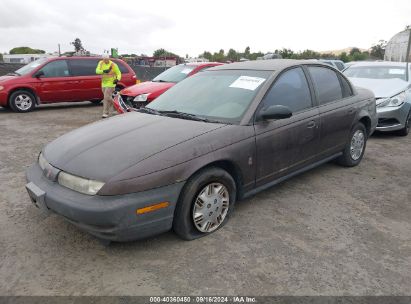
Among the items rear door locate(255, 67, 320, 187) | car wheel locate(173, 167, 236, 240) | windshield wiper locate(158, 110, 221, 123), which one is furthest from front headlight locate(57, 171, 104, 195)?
rear door locate(255, 67, 320, 187)

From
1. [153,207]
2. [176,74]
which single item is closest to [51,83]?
[176,74]

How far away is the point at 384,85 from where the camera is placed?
23.8ft

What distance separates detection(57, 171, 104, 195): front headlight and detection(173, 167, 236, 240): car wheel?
2.21 feet

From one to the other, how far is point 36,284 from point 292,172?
2.70 metres

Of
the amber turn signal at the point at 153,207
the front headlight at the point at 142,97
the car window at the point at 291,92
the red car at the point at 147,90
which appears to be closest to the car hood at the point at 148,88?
the red car at the point at 147,90

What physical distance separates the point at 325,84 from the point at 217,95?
5.20 ft

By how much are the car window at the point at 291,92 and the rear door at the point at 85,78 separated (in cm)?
782

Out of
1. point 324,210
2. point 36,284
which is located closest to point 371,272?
→ point 324,210

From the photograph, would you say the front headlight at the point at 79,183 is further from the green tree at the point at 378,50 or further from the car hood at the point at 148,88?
the green tree at the point at 378,50

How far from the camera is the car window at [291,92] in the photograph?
3580 mm

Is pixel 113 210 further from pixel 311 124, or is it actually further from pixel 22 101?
pixel 22 101

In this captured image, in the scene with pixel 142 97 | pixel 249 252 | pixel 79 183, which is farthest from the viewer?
pixel 142 97

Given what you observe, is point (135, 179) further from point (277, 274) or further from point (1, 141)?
point (1, 141)

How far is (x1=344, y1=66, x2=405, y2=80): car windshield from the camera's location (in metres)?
7.76
